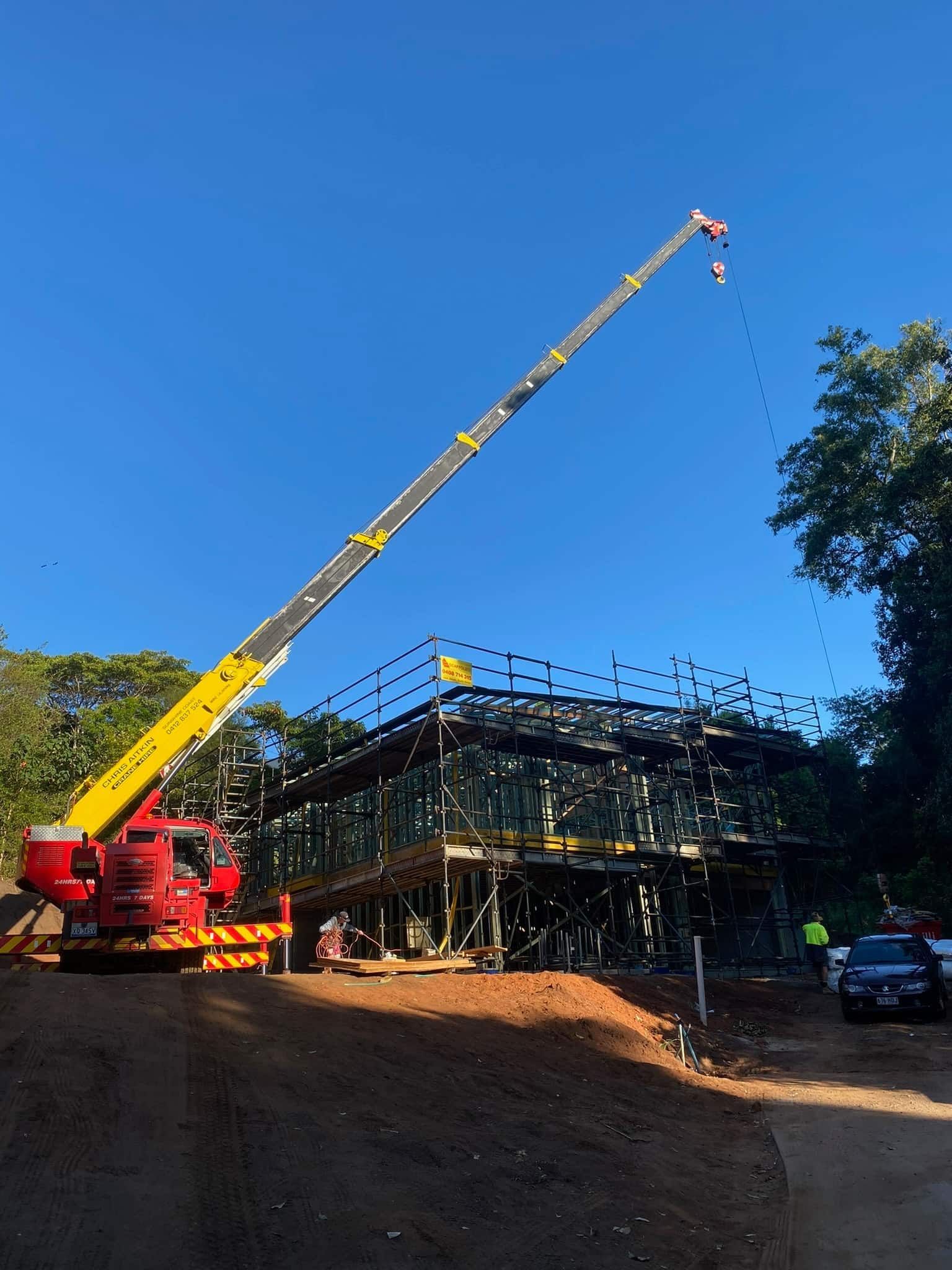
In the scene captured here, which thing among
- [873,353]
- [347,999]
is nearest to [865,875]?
[873,353]

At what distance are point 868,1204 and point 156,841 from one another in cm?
1163

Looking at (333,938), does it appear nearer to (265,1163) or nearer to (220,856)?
(220,856)

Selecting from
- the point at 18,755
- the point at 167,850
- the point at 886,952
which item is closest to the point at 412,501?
the point at 167,850

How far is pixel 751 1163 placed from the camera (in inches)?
292

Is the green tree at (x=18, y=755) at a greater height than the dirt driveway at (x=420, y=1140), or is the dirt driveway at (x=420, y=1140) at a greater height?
the green tree at (x=18, y=755)

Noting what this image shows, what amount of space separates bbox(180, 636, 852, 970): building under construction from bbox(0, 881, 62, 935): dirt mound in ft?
19.6

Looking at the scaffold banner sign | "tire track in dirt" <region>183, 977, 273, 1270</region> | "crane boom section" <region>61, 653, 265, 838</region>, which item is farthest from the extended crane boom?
"tire track in dirt" <region>183, 977, 273, 1270</region>

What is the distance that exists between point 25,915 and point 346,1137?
56.0 ft

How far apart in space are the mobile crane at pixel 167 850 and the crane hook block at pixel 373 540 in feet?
0.08

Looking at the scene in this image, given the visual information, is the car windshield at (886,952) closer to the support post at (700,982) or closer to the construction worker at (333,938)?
the support post at (700,982)

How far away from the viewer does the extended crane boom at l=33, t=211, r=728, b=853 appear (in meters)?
15.2

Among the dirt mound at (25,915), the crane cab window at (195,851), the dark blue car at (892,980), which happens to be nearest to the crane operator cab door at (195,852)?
the crane cab window at (195,851)

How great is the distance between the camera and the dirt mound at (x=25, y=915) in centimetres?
2019

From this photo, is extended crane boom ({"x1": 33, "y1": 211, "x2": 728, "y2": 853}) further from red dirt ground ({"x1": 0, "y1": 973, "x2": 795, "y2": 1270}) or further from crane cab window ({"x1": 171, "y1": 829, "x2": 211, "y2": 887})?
red dirt ground ({"x1": 0, "y1": 973, "x2": 795, "y2": 1270})
